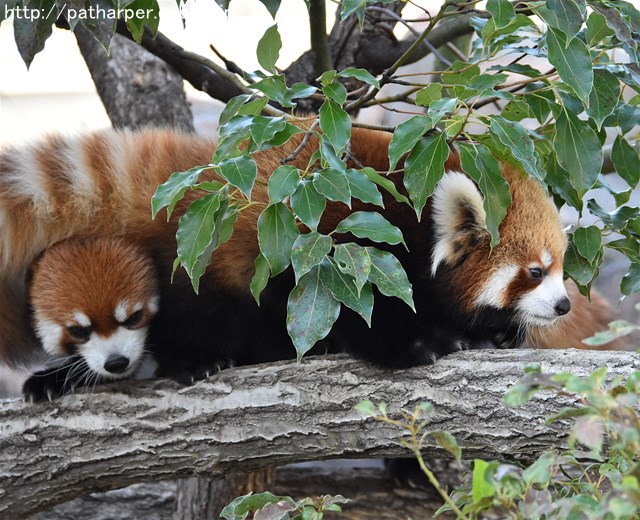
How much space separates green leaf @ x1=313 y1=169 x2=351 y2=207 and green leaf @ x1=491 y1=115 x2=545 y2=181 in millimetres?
377

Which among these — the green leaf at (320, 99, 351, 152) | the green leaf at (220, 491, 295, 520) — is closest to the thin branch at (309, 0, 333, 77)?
the green leaf at (320, 99, 351, 152)

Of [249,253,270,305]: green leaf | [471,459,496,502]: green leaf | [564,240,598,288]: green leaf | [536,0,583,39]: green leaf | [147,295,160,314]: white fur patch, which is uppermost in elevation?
[536,0,583,39]: green leaf

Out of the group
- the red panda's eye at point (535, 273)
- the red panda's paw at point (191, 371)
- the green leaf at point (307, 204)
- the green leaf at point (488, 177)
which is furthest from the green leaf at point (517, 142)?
the red panda's paw at point (191, 371)

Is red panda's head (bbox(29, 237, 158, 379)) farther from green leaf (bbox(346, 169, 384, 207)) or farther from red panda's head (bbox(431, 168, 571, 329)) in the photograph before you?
green leaf (bbox(346, 169, 384, 207))

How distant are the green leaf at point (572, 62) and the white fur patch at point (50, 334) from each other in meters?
1.95

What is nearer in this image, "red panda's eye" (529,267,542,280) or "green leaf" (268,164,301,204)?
"green leaf" (268,164,301,204)

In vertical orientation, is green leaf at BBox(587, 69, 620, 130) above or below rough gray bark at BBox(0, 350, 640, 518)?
above

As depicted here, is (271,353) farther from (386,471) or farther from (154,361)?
(386,471)

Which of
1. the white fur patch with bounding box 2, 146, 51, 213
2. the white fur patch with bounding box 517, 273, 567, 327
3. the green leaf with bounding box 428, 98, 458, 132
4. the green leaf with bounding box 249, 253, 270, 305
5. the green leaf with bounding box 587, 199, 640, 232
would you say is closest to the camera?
the green leaf with bounding box 428, 98, 458, 132

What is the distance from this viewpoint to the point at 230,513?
1.86 metres

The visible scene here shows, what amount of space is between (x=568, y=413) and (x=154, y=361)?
2036 mm

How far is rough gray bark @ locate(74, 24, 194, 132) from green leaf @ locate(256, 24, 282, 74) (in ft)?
6.15

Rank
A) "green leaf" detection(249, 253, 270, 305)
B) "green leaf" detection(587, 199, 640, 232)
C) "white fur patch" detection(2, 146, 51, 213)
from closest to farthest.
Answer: "green leaf" detection(249, 253, 270, 305), "green leaf" detection(587, 199, 640, 232), "white fur patch" detection(2, 146, 51, 213)

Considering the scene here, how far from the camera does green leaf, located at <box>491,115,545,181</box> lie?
5.82ft
